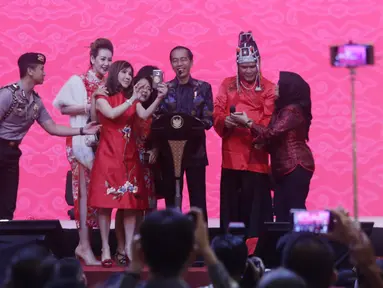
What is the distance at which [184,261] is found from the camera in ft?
7.16

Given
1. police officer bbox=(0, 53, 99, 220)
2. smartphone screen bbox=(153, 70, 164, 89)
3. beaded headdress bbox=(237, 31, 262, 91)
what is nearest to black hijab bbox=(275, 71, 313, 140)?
beaded headdress bbox=(237, 31, 262, 91)

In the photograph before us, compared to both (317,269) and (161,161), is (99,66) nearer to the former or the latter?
(161,161)

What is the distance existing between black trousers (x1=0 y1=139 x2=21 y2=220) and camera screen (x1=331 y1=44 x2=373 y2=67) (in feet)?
8.03

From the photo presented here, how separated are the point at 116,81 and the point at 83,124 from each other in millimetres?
418

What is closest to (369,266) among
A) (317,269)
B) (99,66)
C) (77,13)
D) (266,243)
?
(317,269)

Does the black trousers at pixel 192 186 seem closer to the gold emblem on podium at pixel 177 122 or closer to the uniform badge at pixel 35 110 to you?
the gold emblem on podium at pixel 177 122

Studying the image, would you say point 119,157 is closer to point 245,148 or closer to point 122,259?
point 122,259

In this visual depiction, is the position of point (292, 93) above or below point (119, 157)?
above

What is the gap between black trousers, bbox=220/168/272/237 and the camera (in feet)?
17.1

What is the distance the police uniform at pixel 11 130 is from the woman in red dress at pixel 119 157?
0.49 m

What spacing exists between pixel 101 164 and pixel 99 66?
25.9 inches

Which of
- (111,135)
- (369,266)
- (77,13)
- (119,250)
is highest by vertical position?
(77,13)

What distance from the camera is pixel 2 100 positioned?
508 cm

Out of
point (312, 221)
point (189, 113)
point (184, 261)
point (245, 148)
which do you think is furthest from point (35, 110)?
point (184, 261)
